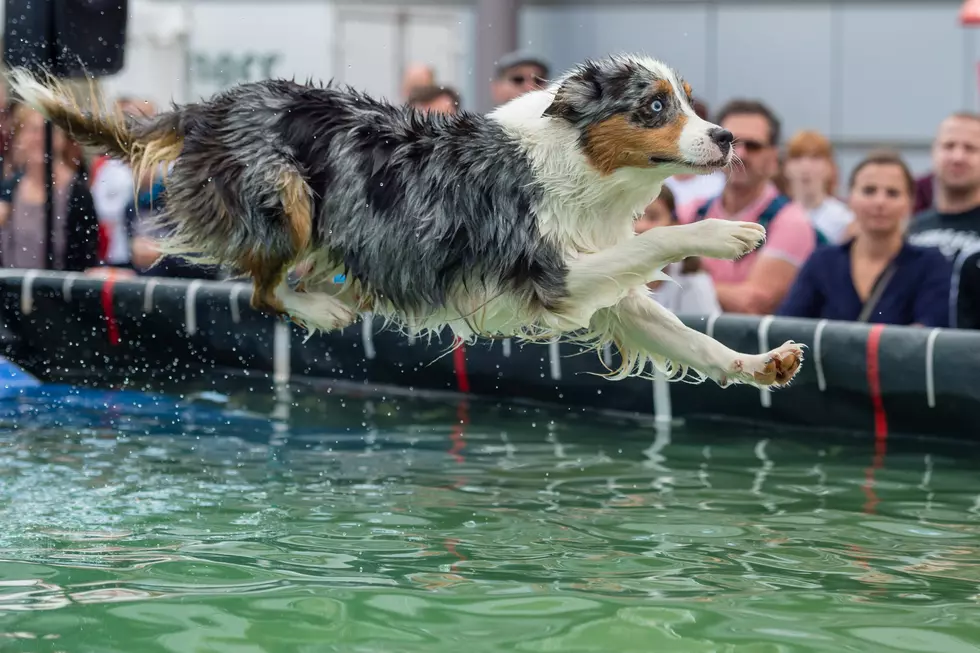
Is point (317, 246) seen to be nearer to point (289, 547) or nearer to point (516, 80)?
point (289, 547)

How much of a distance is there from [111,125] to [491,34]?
9.52 meters

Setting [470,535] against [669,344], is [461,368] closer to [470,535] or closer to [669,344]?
[669,344]

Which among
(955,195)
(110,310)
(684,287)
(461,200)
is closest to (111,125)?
(461,200)

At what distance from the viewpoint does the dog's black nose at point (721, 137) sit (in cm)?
454

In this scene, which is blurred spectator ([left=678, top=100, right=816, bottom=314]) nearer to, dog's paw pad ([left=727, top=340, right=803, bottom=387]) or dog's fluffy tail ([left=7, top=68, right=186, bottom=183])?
dog's paw pad ([left=727, top=340, right=803, bottom=387])

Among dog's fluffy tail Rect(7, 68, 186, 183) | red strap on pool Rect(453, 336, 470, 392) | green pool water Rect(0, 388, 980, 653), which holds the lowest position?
green pool water Rect(0, 388, 980, 653)

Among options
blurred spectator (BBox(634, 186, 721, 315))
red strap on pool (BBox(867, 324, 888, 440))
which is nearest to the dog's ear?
red strap on pool (BBox(867, 324, 888, 440))

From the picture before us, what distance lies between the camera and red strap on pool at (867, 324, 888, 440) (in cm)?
645

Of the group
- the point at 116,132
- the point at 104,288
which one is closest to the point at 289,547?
the point at 116,132

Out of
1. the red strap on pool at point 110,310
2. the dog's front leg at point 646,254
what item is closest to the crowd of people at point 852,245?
the dog's front leg at point 646,254

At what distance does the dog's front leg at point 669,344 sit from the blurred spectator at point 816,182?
4420 mm

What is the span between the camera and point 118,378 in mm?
8016

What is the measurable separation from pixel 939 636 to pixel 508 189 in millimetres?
1868

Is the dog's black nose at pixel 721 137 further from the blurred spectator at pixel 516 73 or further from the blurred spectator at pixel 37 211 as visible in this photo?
the blurred spectator at pixel 37 211
